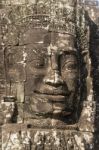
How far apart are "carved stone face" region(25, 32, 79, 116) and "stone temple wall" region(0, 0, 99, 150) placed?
0.10 meters

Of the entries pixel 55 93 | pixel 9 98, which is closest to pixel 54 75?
pixel 55 93

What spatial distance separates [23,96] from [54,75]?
735 mm

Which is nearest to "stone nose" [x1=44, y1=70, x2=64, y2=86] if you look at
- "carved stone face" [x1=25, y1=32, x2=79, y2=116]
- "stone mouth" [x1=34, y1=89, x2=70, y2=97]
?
"carved stone face" [x1=25, y1=32, x2=79, y2=116]

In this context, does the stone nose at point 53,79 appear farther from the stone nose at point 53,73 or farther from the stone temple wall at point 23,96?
the stone temple wall at point 23,96

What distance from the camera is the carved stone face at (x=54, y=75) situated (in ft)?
42.0

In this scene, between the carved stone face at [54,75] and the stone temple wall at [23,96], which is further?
the carved stone face at [54,75]

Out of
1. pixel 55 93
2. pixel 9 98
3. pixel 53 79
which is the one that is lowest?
pixel 9 98

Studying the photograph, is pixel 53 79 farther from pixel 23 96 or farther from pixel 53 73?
pixel 23 96

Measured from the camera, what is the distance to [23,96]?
42.9 ft

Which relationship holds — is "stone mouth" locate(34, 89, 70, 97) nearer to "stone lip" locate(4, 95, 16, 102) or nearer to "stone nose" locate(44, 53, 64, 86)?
"stone nose" locate(44, 53, 64, 86)

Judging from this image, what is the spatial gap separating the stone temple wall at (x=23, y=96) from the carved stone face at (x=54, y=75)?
4.1 inches

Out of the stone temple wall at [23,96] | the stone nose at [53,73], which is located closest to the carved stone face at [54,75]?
the stone nose at [53,73]

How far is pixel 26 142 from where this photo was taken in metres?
12.5

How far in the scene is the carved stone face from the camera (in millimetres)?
12797
